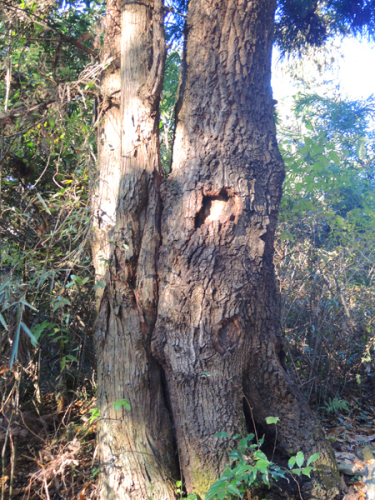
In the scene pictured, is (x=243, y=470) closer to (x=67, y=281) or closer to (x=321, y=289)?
(x=67, y=281)

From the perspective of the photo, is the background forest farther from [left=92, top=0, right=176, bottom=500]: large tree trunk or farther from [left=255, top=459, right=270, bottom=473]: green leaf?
[left=255, top=459, right=270, bottom=473]: green leaf

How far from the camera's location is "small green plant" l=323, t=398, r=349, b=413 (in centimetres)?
374

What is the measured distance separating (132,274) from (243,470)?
4.56ft

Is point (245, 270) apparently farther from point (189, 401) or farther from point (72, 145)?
point (72, 145)

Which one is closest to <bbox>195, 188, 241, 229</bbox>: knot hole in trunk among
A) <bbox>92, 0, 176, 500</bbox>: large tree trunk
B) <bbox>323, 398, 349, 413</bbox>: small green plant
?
<bbox>92, 0, 176, 500</bbox>: large tree trunk

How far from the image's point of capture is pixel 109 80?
3303mm

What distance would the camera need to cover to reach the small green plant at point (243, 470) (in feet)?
6.63

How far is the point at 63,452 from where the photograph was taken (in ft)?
9.28

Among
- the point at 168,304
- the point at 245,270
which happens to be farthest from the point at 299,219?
the point at 168,304

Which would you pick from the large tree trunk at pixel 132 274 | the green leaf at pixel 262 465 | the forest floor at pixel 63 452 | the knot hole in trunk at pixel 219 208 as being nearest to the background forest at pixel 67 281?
the forest floor at pixel 63 452

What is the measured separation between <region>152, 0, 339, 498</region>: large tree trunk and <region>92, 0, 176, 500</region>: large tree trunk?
0.13 meters

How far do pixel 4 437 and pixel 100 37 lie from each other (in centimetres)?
359

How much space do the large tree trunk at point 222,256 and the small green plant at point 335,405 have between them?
1.14 m

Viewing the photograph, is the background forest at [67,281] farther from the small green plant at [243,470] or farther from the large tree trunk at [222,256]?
the small green plant at [243,470]
